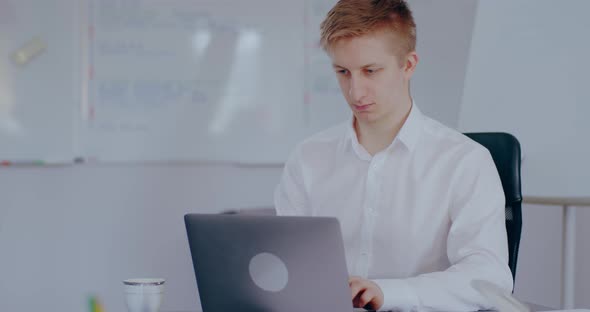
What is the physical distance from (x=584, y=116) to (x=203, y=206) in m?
1.53

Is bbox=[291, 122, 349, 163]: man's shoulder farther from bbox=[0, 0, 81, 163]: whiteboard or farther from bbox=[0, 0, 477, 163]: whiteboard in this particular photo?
bbox=[0, 0, 81, 163]: whiteboard

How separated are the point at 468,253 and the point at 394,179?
11.2 inches

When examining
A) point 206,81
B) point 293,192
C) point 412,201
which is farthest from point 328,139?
point 206,81

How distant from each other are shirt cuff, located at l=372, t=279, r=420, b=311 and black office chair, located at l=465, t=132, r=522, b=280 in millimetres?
421

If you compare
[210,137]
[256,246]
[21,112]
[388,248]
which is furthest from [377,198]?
[21,112]

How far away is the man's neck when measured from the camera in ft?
5.17

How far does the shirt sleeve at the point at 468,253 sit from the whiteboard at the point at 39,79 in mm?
1737

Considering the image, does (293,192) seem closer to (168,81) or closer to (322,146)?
(322,146)

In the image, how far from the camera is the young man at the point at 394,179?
1.41 m

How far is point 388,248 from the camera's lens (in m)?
1.56

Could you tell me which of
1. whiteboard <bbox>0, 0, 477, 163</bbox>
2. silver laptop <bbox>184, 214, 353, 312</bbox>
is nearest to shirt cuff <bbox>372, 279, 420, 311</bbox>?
silver laptop <bbox>184, 214, 353, 312</bbox>

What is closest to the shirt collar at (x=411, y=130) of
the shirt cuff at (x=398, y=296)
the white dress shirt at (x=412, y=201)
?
the white dress shirt at (x=412, y=201)

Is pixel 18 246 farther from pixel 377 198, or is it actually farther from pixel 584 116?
pixel 584 116

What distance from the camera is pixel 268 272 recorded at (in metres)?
1.03
